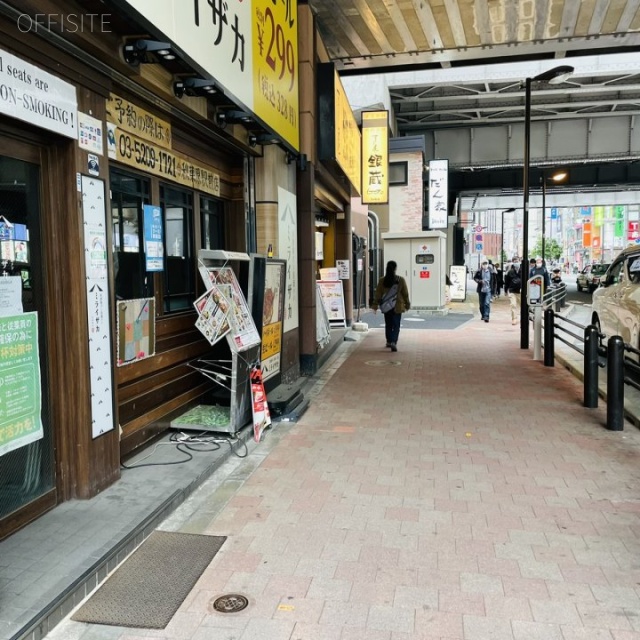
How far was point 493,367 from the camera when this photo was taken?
10.4m

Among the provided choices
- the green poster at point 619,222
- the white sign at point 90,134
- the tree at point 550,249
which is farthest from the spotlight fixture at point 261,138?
the tree at point 550,249

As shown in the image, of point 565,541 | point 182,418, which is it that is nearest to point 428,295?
point 182,418

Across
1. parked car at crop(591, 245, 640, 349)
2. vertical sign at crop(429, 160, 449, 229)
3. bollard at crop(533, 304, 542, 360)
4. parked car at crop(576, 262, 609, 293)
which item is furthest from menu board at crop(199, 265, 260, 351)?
parked car at crop(576, 262, 609, 293)

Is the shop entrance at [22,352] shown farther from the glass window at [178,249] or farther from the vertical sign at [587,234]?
the vertical sign at [587,234]

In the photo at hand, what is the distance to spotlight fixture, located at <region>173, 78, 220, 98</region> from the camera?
5.09 meters

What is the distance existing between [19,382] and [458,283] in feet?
80.8

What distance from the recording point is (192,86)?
5125 mm

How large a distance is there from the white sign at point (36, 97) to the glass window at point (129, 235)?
110 cm

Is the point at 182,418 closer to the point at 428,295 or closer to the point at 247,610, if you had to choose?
the point at 247,610

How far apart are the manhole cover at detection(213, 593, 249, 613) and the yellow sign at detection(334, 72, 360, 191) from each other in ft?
27.3

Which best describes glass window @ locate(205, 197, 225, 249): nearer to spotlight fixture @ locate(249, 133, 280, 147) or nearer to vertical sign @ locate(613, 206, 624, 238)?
spotlight fixture @ locate(249, 133, 280, 147)

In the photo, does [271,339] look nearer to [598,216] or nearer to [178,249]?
[178,249]

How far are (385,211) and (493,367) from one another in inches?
647

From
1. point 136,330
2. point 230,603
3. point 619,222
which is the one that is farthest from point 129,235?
point 619,222
